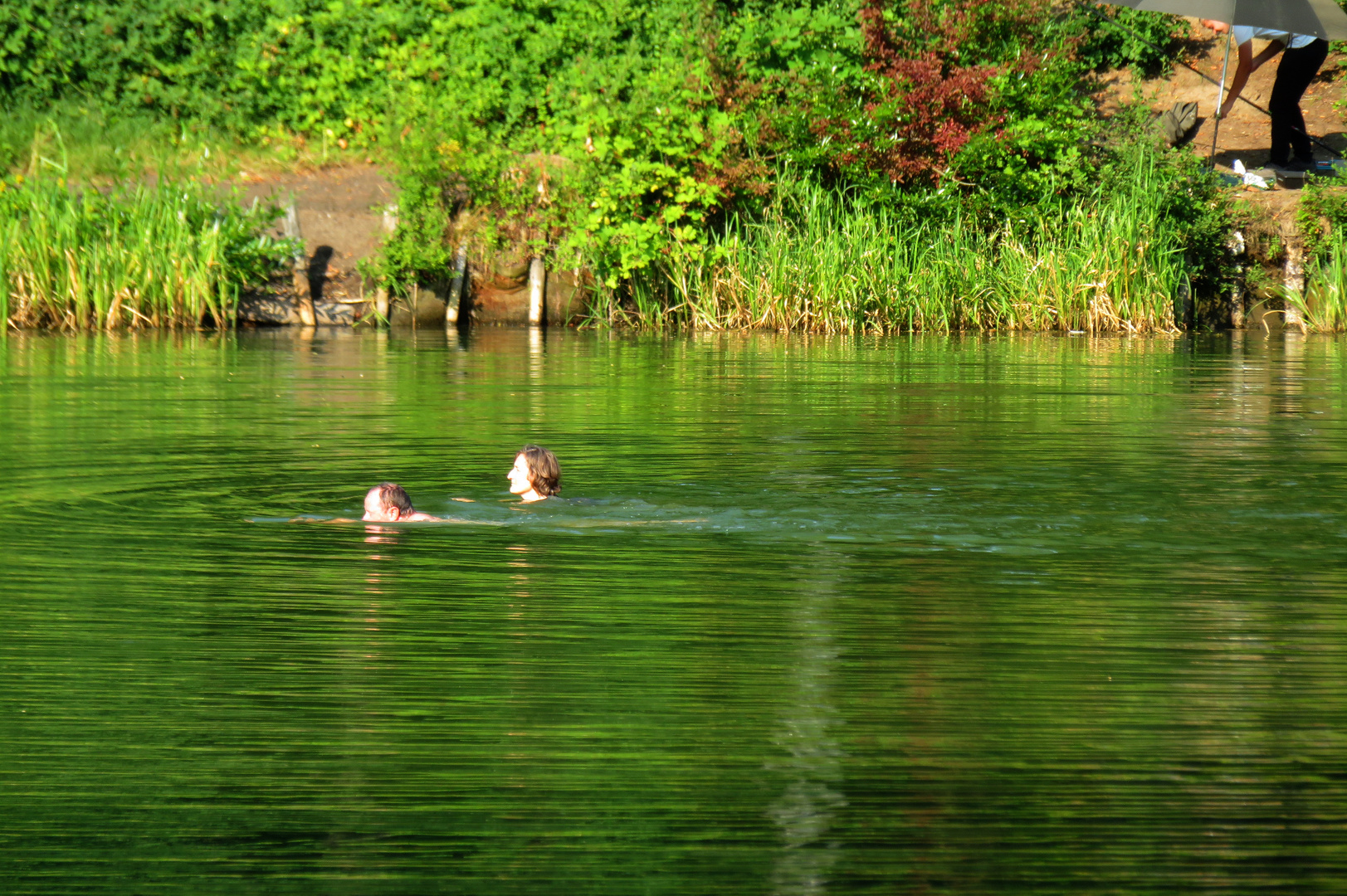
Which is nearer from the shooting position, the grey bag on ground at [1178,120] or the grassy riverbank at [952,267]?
the grassy riverbank at [952,267]

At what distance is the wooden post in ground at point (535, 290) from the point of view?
71.6ft

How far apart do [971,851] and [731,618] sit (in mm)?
2127

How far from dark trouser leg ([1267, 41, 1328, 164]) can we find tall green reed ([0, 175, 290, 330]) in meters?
13.3

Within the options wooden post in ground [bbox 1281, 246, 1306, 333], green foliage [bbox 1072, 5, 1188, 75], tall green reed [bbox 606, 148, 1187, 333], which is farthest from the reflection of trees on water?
green foliage [bbox 1072, 5, 1188, 75]

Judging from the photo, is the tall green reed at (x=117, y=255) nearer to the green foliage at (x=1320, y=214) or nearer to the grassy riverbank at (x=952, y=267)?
the grassy riverbank at (x=952, y=267)

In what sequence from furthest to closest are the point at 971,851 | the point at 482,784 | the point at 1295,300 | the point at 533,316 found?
the point at 533,316 → the point at 1295,300 → the point at 482,784 → the point at 971,851

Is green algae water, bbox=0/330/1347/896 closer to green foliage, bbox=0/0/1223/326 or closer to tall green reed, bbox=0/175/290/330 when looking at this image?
tall green reed, bbox=0/175/290/330

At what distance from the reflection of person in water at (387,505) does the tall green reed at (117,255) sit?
501 inches

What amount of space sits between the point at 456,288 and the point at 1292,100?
1140 cm

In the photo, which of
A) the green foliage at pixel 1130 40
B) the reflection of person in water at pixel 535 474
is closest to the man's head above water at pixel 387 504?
the reflection of person in water at pixel 535 474

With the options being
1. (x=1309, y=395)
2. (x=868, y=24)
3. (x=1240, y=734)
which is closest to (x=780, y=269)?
(x=868, y=24)

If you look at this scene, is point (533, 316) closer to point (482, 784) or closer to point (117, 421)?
point (117, 421)

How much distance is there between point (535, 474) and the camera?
7664 mm

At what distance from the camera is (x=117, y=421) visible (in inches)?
424
